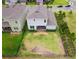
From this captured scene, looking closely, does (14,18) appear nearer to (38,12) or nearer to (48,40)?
(38,12)

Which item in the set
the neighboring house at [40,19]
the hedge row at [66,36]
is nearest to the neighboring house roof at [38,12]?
the neighboring house at [40,19]

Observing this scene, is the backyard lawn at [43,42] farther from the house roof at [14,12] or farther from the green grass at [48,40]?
the house roof at [14,12]

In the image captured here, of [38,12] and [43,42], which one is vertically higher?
[38,12]

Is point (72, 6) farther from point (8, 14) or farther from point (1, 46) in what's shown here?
point (1, 46)

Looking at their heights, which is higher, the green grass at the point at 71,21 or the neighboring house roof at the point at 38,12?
the neighboring house roof at the point at 38,12

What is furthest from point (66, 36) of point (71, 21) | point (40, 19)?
point (40, 19)

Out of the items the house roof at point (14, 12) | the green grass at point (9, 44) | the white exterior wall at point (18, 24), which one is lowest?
the green grass at point (9, 44)

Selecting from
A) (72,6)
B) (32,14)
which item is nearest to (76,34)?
(72,6)
